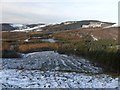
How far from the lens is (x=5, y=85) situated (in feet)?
44.6

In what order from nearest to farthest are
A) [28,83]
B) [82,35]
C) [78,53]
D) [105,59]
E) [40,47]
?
[28,83]
[105,59]
[78,53]
[40,47]
[82,35]

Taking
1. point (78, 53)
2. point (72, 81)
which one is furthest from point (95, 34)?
point (72, 81)

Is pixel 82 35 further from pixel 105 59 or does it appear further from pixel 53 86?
pixel 53 86

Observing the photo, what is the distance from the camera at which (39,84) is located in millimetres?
13977

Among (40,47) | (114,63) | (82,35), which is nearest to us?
(114,63)

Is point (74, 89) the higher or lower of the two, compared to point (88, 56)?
higher

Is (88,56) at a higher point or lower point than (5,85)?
lower

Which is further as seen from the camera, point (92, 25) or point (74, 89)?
point (92, 25)

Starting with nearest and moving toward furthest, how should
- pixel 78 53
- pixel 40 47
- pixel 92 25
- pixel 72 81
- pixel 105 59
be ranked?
1. pixel 72 81
2. pixel 105 59
3. pixel 78 53
4. pixel 40 47
5. pixel 92 25

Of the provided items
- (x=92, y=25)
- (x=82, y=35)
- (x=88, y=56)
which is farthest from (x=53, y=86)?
(x=92, y=25)

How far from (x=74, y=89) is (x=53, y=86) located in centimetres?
98

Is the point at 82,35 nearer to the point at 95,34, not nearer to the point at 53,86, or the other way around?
the point at 95,34

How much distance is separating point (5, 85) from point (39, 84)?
58.8 inches

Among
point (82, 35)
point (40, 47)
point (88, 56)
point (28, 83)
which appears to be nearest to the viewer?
point (28, 83)
